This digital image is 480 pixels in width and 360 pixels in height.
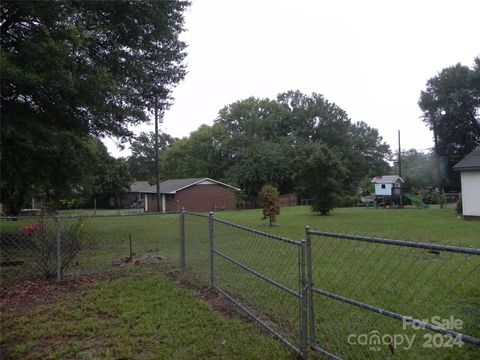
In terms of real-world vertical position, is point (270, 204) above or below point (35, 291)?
above

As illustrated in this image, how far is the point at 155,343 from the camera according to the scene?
420 cm

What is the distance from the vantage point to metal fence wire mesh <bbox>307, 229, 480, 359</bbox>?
11.3ft

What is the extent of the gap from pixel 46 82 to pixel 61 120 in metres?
2.49

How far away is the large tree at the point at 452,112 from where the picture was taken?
→ 1671 inches

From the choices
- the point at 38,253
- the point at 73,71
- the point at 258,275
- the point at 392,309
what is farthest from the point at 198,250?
the point at 73,71

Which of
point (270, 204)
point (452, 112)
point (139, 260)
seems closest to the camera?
point (139, 260)

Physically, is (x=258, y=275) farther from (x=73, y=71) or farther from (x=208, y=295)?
(x=73, y=71)

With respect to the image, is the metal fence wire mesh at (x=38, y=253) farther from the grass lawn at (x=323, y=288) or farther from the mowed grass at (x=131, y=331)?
the mowed grass at (x=131, y=331)

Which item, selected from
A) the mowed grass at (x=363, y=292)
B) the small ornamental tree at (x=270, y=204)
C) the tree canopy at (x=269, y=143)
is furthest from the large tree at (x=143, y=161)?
the mowed grass at (x=363, y=292)

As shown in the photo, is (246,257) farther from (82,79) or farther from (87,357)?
(82,79)

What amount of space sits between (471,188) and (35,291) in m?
20.2

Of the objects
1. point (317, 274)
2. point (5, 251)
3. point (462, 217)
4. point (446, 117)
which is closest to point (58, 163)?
point (5, 251)

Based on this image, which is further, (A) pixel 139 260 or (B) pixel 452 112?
(B) pixel 452 112

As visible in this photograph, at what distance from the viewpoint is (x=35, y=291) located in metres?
6.51
